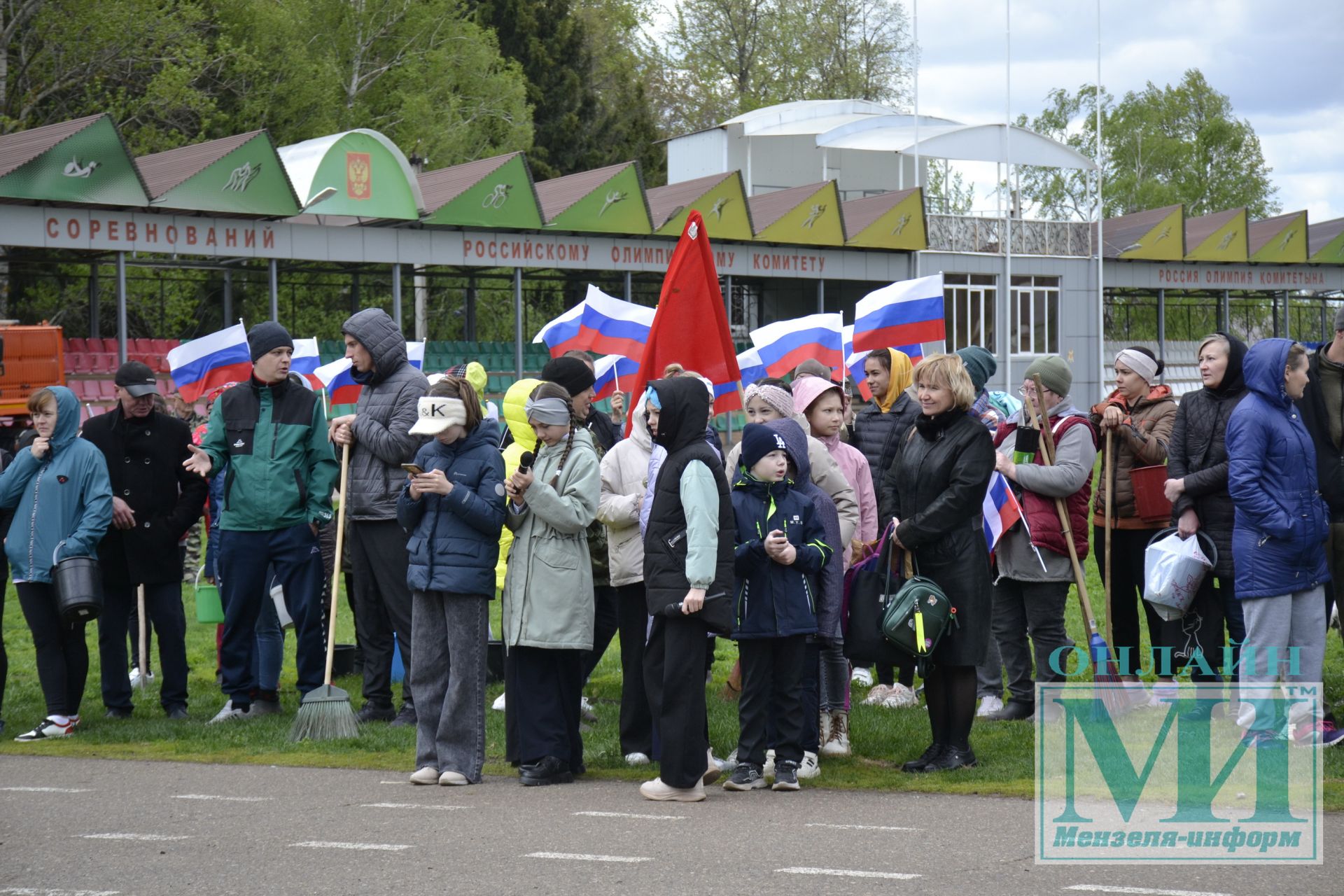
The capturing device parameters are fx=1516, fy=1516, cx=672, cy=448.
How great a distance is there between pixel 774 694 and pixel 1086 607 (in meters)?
2.45

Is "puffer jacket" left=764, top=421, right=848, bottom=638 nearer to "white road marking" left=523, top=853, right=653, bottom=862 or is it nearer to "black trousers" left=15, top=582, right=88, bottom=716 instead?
"white road marking" left=523, top=853, right=653, bottom=862

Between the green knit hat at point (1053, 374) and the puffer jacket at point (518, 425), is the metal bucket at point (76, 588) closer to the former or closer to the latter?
the puffer jacket at point (518, 425)

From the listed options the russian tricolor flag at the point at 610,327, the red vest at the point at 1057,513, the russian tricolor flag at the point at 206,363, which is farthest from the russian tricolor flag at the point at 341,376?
the red vest at the point at 1057,513

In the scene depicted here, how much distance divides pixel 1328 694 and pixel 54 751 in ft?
24.0

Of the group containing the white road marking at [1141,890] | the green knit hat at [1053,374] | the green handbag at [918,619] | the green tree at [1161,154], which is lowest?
the white road marking at [1141,890]

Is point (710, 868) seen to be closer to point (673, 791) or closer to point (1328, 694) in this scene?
point (673, 791)

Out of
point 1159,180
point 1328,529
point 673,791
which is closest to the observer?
point 673,791

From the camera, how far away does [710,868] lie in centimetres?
552

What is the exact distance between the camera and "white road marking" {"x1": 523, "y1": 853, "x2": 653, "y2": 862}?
568 cm

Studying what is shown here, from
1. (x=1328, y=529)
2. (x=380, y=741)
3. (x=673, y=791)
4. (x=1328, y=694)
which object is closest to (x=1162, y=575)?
(x=1328, y=529)

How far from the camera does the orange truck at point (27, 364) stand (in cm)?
1788

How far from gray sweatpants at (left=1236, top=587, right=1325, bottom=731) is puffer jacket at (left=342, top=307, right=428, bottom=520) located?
4514 mm

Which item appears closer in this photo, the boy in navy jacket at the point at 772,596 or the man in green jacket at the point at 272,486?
the boy in navy jacket at the point at 772,596

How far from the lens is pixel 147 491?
928 centimetres
